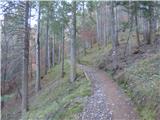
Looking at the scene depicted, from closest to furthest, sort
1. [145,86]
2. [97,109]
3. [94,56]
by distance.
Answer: [97,109]
[145,86]
[94,56]

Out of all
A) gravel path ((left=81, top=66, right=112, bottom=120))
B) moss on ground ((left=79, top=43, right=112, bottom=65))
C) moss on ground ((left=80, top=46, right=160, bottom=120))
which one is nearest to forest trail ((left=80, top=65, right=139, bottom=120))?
gravel path ((left=81, top=66, right=112, bottom=120))

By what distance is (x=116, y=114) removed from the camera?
1030cm

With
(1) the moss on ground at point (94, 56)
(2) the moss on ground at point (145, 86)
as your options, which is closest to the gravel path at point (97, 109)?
(2) the moss on ground at point (145, 86)

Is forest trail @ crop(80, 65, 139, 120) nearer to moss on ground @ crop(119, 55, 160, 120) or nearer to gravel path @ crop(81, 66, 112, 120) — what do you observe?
gravel path @ crop(81, 66, 112, 120)

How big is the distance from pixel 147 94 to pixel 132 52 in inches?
442

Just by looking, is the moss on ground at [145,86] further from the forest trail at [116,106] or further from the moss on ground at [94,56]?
the moss on ground at [94,56]

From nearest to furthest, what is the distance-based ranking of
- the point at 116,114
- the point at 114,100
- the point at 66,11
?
the point at 116,114, the point at 114,100, the point at 66,11

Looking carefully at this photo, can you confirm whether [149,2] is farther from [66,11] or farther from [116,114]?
[116,114]

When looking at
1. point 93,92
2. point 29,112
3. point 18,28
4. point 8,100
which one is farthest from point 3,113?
point 93,92

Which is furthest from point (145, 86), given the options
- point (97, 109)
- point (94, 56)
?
point (94, 56)

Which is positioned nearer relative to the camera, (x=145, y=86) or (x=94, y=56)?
(x=145, y=86)

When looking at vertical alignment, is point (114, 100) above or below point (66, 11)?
below

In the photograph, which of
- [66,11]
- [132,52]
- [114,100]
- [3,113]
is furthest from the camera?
[3,113]

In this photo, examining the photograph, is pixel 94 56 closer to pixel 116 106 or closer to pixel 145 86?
pixel 145 86
